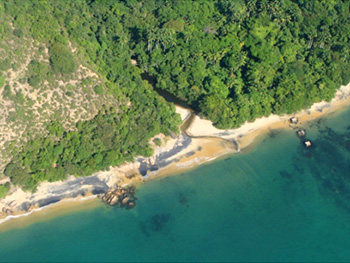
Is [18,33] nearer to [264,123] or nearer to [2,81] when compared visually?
[2,81]

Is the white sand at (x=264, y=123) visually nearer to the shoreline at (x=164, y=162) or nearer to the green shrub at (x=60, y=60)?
the shoreline at (x=164, y=162)

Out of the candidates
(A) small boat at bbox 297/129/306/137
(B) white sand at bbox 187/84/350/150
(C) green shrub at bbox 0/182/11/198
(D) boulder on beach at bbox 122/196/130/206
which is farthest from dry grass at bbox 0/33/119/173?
(A) small boat at bbox 297/129/306/137

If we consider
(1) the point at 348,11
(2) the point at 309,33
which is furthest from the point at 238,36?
(1) the point at 348,11

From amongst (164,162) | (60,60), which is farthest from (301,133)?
(60,60)

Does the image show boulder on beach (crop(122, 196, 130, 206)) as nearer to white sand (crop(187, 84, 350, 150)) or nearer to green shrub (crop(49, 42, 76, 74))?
white sand (crop(187, 84, 350, 150))

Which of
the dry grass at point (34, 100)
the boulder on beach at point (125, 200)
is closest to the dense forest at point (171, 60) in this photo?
the dry grass at point (34, 100)

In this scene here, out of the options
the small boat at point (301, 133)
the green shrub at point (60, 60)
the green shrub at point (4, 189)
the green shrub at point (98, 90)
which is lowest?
the green shrub at point (4, 189)
